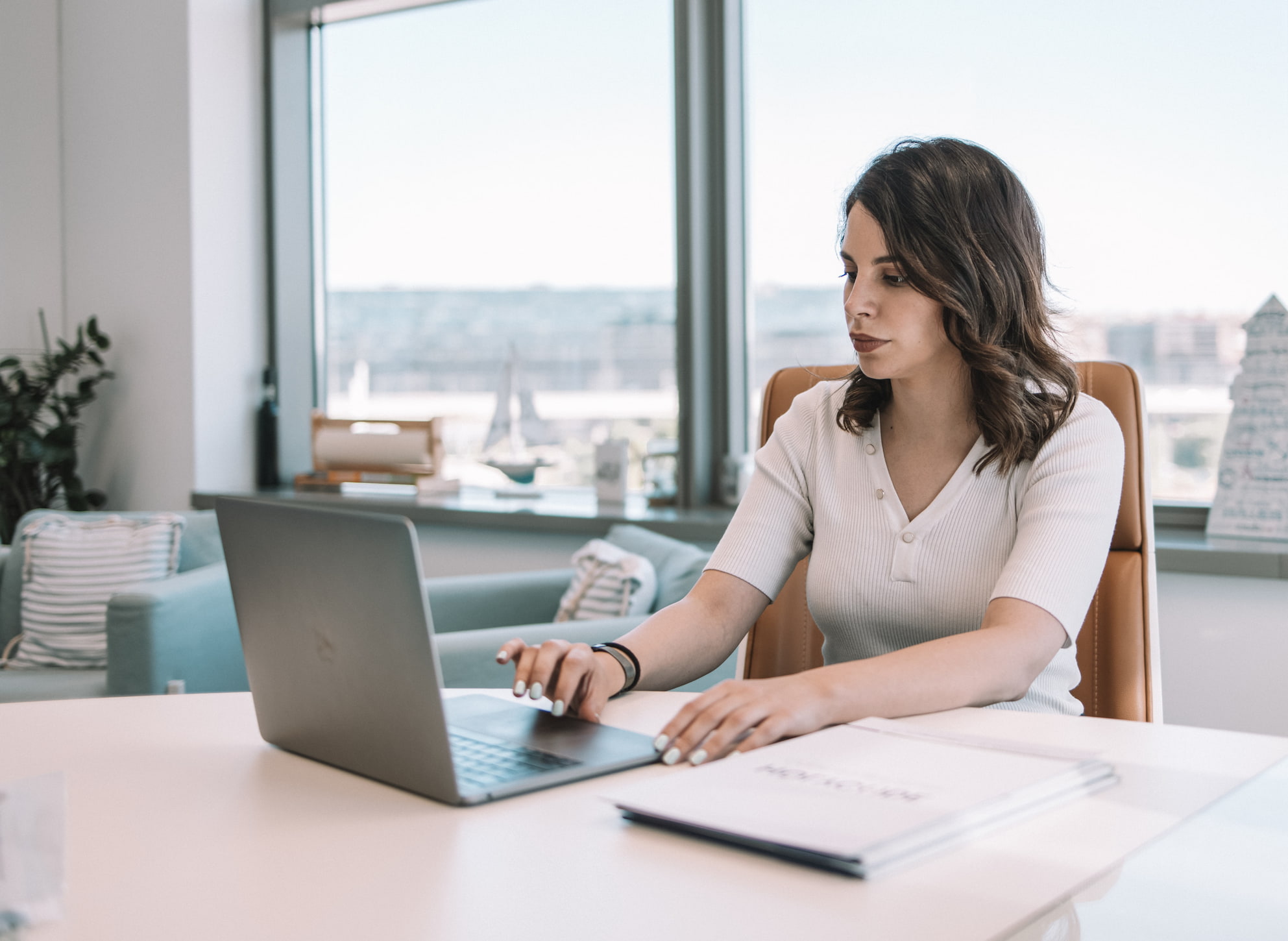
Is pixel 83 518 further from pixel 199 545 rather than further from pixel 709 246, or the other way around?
pixel 709 246

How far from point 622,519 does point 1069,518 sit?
179 cm

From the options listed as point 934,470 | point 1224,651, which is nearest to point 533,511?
point 1224,651

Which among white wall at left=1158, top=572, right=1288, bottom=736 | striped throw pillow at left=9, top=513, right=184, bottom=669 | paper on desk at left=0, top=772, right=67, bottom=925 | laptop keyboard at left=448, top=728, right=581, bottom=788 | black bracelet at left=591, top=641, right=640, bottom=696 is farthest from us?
striped throw pillow at left=9, top=513, right=184, bottom=669

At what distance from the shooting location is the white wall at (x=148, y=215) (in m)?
3.74

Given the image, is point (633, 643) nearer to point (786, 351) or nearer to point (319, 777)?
point (319, 777)

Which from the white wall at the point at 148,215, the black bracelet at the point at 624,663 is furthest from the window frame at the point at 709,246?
the black bracelet at the point at 624,663

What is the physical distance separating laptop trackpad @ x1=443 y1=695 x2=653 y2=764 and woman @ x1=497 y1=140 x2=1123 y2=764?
18 centimetres

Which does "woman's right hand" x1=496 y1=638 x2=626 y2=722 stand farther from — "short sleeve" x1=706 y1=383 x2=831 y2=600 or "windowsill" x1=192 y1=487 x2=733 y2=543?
"windowsill" x1=192 y1=487 x2=733 y2=543

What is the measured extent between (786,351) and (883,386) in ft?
5.31

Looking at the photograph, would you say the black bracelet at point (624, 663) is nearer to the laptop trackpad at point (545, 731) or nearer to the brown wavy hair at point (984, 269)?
the laptop trackpad at point (545, 731)

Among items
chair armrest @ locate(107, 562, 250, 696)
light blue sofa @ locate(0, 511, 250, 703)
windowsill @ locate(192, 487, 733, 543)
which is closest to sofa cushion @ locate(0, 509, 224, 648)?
windowsill @ locate(192, 487, 733, 543)

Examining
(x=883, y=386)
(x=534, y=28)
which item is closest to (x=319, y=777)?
(x=883, y=386)

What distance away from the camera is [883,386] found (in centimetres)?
150

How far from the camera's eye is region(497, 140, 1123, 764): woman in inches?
49.1
